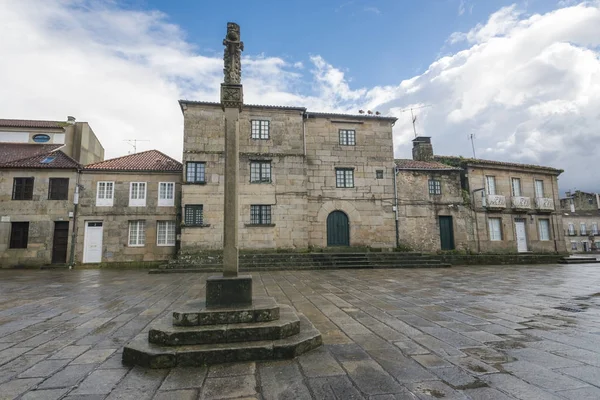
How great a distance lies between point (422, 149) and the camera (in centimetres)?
2427

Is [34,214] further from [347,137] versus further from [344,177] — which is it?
[347,137]

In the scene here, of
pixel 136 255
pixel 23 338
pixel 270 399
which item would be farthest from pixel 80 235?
pixel 270 399

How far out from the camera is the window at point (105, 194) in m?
17.5

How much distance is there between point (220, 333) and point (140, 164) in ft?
56.9

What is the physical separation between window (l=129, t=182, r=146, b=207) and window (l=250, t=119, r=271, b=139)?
712 centimetres

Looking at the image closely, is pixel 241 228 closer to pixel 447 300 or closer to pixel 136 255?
pixel 136 255

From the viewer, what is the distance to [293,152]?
59.3 feet

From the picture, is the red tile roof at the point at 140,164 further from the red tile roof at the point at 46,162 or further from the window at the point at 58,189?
the window at the point at 58,189

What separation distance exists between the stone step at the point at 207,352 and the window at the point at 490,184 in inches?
890

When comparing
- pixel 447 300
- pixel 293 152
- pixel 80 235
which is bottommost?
pixel 447 300

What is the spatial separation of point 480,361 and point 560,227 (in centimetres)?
2629

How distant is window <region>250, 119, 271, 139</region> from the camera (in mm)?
18016

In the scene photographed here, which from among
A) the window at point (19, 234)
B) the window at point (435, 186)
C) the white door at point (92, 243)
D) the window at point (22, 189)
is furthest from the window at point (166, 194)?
the window at point (435, 186)

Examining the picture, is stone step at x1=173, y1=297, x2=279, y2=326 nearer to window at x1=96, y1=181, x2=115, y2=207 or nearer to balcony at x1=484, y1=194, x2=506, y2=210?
window at x1=96, y1=181, x2=115, y2=207
